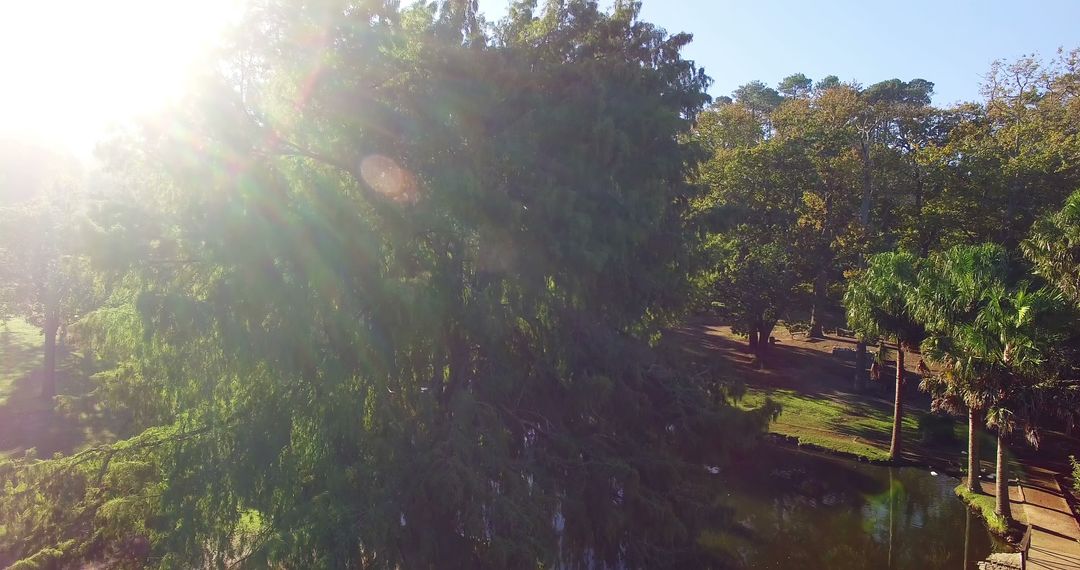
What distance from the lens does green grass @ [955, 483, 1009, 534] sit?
16.0m

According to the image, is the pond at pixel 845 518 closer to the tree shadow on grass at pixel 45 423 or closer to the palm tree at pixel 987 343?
the palm tree at pixel 987 343

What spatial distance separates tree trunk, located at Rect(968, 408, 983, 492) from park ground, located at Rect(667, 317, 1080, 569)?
358mm

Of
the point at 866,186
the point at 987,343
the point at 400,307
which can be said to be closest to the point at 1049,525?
the point at 987,343

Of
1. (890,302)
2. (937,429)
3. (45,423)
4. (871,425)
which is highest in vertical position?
(890,302)

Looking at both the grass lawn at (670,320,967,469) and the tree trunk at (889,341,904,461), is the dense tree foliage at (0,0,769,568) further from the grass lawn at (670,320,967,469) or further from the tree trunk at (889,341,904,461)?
the tree trunk at (889,341,904,461)

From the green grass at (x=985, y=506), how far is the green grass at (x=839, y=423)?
10.2 feet

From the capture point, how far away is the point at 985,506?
1700cm

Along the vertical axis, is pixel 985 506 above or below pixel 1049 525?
below

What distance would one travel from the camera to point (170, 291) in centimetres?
811

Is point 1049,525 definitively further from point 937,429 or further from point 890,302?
point 937,429

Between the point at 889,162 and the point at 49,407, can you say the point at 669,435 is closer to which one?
the point at 49,407

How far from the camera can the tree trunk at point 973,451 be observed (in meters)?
16.7

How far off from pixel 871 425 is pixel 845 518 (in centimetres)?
826

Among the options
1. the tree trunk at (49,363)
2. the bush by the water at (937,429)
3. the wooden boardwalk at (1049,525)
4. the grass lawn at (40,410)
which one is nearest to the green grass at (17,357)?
the grass lawn at (40,410)
